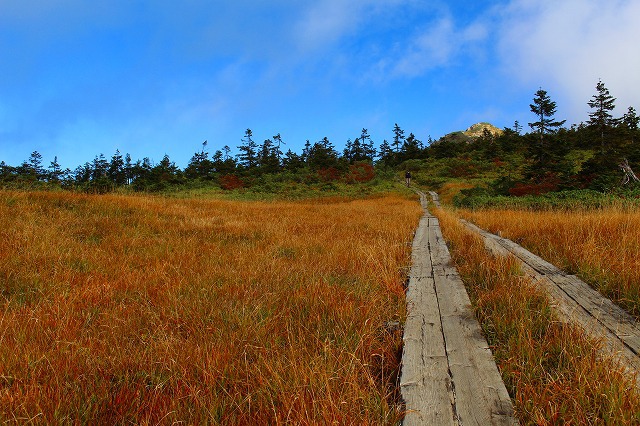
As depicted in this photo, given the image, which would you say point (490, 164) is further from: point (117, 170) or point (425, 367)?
point (117, 170)

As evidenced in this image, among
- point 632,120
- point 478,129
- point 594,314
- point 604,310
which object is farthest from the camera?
point 478,129

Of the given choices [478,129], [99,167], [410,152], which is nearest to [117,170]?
[99,167]

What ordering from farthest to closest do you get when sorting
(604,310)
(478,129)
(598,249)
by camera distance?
(478,129) < (598,249) < (604,310)

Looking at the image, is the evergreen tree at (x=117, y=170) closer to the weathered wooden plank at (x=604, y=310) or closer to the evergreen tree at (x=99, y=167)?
the evergreen tree at (x=99, y=167)

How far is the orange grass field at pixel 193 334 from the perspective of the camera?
1587 millimetres

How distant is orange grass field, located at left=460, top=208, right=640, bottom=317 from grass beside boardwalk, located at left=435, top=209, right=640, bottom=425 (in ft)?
2.90

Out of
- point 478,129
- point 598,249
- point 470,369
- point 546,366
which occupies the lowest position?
point 546,366

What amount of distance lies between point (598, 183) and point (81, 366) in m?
22.4

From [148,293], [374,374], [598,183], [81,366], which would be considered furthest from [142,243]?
[598,183]

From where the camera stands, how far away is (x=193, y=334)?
2.38m

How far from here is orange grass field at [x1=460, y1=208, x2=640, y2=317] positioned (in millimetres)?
3094

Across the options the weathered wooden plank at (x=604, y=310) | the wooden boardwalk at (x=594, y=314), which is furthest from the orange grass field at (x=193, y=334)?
the weathered wooden plank at (x=604, y=310)

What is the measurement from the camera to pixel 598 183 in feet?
55.0

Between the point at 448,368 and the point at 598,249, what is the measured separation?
4.04m
